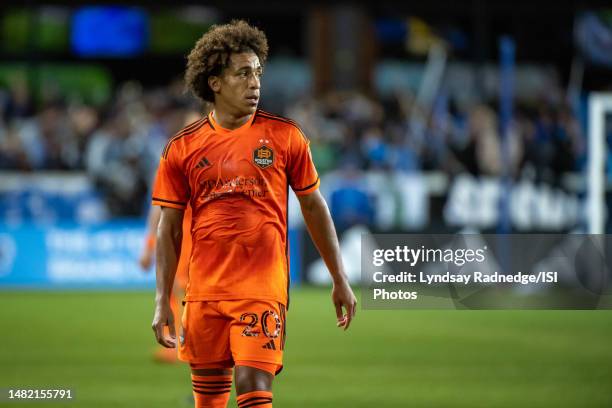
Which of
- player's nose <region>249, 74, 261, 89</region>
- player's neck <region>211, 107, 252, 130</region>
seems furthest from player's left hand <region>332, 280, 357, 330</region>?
player's nose <region>249, 74, 261, 89</region>

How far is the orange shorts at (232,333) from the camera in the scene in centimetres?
579

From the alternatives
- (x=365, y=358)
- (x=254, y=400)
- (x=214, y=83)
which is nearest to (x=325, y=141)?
(x=365, y=358)

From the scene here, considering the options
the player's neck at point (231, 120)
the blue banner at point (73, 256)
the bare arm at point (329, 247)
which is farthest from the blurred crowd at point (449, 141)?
the player's neck at point (231, 120)

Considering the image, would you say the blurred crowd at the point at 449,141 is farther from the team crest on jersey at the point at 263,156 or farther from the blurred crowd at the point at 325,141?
the team crest on jersey at the point at 263,156

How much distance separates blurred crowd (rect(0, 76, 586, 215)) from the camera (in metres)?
20.5

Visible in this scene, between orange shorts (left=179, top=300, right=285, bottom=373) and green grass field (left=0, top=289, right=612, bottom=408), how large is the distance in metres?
3.06

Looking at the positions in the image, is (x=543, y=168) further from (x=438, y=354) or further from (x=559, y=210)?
(x=438, y=354)

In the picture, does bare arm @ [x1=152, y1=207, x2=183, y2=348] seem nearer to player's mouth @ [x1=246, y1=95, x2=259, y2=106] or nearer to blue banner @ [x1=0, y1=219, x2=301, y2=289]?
player's mouth @ [x1=246, y1=95, x2=259, y2=106]

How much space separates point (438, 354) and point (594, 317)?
5.03 meters

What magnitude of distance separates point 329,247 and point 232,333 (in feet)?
2.11

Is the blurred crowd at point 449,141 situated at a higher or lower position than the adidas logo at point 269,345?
higher

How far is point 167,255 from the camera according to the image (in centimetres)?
604

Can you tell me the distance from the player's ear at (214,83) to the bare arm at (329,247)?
2.23ft

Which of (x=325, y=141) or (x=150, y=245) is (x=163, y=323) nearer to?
(x=150, y=245)
